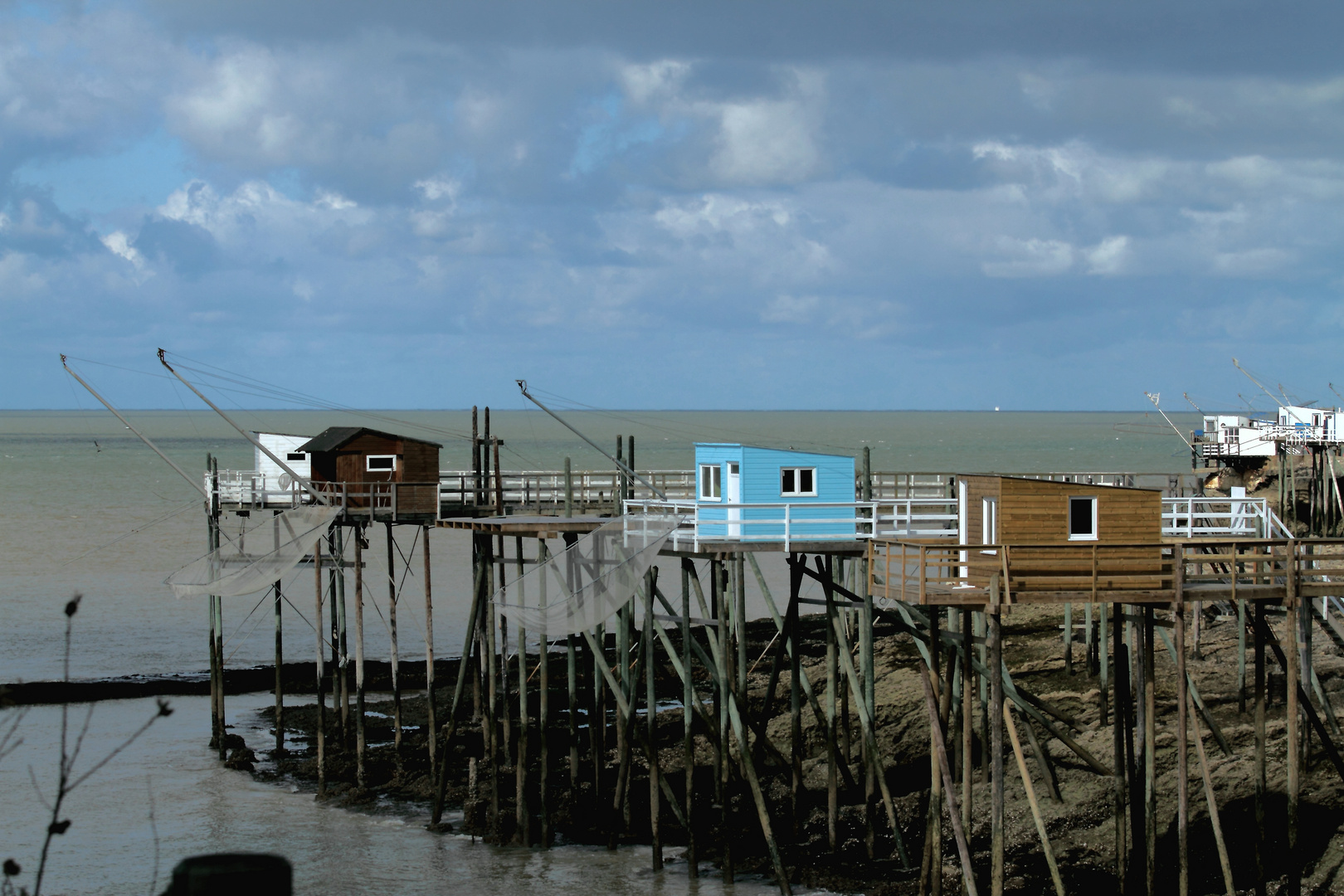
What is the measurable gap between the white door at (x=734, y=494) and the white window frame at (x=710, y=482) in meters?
0.29

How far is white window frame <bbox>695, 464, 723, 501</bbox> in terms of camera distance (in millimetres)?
23906

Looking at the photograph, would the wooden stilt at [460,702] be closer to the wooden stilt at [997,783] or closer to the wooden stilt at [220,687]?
A: the wooden stilt at [220,687]

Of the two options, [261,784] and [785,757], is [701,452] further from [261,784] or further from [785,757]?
[261,784]

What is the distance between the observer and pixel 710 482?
951 inches

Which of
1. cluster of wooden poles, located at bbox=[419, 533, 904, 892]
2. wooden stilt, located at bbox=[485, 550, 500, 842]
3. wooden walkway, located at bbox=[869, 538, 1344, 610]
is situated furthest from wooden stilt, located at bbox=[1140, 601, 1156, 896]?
wooden stilt, located at bbox=[485, 550, 500, 842]

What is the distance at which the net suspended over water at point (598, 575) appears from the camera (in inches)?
840

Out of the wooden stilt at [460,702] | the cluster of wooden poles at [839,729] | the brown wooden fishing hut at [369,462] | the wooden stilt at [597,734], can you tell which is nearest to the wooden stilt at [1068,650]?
the cluster of wooden poles at [839,729]

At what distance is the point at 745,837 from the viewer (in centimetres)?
2348

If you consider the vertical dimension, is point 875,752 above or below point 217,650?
below

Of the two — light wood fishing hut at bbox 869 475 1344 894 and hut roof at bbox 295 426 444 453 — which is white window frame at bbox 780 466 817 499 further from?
hut roof at bbox 295 426 444 453

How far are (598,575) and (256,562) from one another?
10.8m

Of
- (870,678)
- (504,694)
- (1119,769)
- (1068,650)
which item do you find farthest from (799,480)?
(1068,650)

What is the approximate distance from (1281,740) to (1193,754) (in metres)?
1.65

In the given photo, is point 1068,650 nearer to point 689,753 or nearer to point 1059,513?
point 689,753
